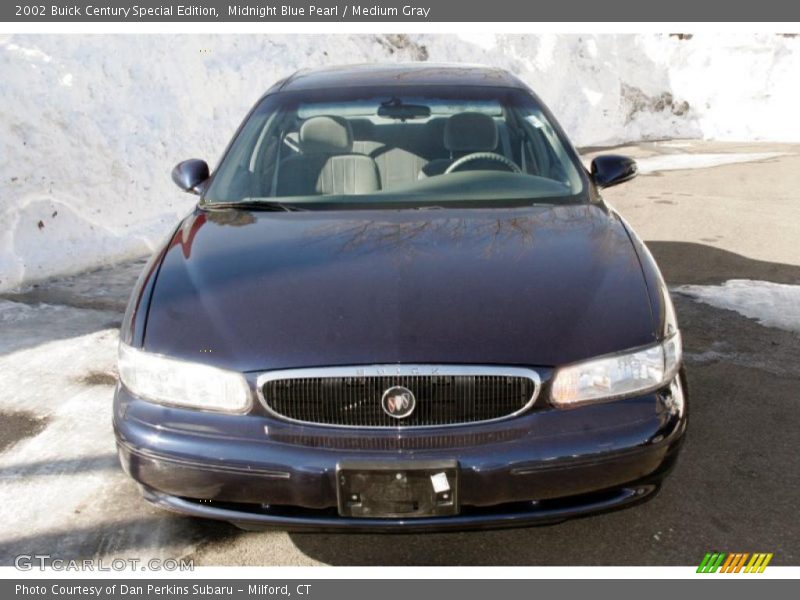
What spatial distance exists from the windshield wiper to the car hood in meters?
0.14

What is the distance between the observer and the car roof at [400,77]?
4.61 metres

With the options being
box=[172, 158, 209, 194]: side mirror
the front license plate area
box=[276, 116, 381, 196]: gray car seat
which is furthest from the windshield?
the front license plate area

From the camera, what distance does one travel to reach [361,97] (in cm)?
450

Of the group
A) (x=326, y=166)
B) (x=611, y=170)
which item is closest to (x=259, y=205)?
(x=326, y=166)

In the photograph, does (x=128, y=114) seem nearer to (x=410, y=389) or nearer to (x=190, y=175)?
(x=190, y=175)

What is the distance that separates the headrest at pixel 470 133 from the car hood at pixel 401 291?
721 millimetres

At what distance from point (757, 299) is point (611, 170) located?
2248 millimetres

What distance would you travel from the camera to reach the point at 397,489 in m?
2.65

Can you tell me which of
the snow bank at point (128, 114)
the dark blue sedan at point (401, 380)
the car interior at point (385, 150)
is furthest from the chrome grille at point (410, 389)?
the snow bank at point (128, 114)

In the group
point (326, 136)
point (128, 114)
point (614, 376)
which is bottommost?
point (128, 114)

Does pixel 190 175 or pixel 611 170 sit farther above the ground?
pixel 611 170

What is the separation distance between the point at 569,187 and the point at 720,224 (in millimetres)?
4953

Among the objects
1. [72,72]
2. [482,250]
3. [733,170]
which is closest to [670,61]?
[733,170]

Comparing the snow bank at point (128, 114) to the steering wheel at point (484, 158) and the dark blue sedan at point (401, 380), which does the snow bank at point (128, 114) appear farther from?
the dark blue sedan at point (401, 380)
